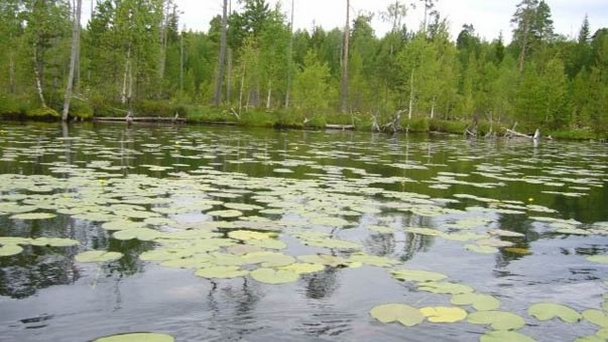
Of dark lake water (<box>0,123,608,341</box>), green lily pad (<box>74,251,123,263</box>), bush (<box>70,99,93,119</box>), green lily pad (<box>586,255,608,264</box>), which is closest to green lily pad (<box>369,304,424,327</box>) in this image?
dark lake water (<box>0,123,608,341</box>)

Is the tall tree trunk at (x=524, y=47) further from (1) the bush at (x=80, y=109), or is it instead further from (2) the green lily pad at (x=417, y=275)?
(2) the green lily pad at (x=417, y=275)

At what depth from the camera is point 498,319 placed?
8.66 ft

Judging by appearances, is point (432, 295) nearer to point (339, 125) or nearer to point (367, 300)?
point (367, 300)

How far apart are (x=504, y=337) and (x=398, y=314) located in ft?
1.75

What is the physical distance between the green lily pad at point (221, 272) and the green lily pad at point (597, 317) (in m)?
2.02

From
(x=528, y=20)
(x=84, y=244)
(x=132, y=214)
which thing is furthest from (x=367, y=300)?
(x=528, y=20)

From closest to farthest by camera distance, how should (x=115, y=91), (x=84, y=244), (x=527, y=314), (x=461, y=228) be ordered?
(x=527, y=314) → (x=84, y=244) → (x=461, y=228) → (x=115, y=91)

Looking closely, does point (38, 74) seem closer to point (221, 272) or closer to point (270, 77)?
point (270, 77)

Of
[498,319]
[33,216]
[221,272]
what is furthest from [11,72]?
[498,319]

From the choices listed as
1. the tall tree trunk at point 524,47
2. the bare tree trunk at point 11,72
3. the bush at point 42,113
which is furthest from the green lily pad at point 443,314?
the tall tree trunk at point 524,47

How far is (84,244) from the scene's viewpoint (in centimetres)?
379

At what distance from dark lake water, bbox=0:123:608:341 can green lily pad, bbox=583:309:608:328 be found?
0.9 inches

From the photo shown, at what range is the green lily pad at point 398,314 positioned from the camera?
2.61m

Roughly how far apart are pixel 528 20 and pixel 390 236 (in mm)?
56241
